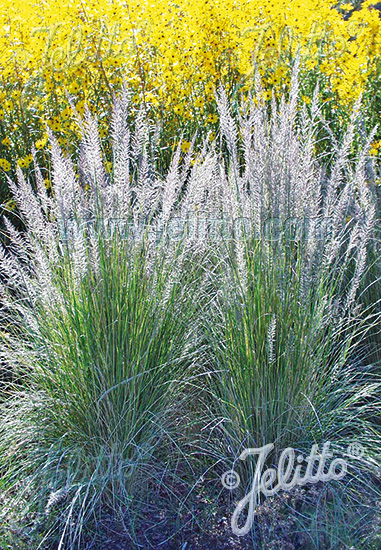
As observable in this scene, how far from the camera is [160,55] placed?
5.02 m

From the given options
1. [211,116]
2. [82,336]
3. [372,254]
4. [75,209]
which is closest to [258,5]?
[211,116]

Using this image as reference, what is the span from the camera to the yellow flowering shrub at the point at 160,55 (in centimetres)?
455

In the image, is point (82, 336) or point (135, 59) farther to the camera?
point (135, 59)

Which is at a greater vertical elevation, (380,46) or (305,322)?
(380,46)

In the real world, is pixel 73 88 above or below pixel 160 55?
below

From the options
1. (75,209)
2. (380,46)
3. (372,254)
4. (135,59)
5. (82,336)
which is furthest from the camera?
(135,59)

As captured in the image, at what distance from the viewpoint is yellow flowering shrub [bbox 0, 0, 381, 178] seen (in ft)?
14.9

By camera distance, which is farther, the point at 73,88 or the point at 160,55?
the point at 160,55

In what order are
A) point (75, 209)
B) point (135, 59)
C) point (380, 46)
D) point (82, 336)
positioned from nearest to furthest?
1. point (82, 336)
2. point (75, 209)
3. point (380, 46)
4. point (135, 59)

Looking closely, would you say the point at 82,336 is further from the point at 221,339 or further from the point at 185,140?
the point at 185,140

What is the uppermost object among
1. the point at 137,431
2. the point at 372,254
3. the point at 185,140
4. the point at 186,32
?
the point at 186,32

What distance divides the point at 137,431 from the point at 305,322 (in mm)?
749

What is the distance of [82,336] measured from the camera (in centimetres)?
234

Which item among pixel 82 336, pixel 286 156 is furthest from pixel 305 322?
pixel 82 336
